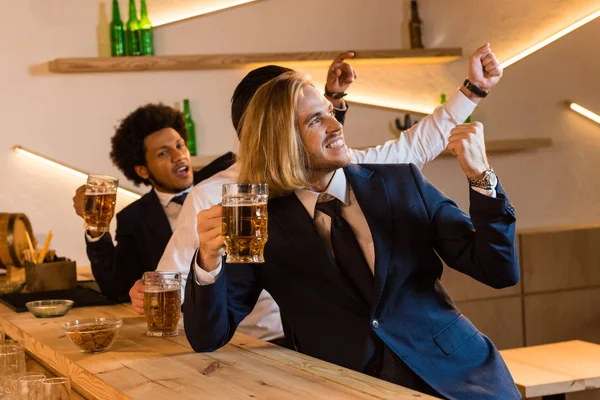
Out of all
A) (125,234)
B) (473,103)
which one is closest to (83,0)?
(125,234)

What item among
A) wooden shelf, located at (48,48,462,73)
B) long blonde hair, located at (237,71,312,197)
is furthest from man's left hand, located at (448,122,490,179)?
wooden shelf, located at (48,48,462,73)

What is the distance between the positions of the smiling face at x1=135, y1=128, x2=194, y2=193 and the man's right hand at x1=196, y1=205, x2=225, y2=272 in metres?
1.52

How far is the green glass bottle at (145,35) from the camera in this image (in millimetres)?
4871

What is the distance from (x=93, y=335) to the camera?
2.00 meters

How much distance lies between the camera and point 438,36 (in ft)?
18.0

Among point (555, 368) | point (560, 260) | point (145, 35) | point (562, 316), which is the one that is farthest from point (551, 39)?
point (555, 368)

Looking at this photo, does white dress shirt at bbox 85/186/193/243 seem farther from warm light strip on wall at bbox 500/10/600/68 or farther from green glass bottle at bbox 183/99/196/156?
warm light strip on wall at bbox 500/10/600/68

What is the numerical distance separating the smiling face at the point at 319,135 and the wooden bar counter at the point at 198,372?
17.7 inches

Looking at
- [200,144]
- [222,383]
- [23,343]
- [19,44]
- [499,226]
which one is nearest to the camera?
[222,383]

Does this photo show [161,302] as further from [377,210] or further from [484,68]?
[484,68]

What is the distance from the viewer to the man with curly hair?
3.06 m

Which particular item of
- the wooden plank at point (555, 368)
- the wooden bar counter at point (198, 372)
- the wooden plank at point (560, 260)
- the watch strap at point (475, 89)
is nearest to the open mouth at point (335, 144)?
the wooden bar counter at point (198, 372)

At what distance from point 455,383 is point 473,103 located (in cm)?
113

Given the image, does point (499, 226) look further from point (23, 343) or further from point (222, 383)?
point (23, 343)
